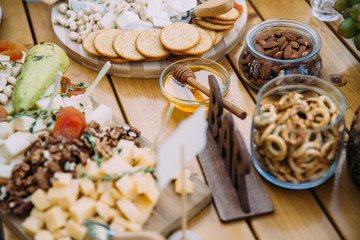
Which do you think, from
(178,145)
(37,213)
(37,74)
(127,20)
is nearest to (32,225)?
(37,213)

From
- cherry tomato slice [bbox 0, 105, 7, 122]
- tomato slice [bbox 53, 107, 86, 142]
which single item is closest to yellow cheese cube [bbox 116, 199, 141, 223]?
tomato slice [bbox 53, 107, 86, 142]

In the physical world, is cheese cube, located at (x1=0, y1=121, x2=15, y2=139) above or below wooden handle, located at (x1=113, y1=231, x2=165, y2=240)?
above

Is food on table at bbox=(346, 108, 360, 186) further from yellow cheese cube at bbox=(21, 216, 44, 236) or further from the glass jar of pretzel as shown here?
yellow cheese cube at bbox=(21, 216, 44, 236)

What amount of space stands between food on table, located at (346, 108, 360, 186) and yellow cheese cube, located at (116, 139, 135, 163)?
1.82 feet

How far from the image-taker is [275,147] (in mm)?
925

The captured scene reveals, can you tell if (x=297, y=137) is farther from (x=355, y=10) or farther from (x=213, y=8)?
(x=213, y=8)

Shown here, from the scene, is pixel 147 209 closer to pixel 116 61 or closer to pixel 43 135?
pixel 43 135

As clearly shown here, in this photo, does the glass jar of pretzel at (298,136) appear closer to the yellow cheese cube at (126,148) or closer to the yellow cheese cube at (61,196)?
the yellow cheese cube at (126,148)

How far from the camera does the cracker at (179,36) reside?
1324 millimetres

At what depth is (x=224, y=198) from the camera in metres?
1.00

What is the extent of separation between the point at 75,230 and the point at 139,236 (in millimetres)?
154

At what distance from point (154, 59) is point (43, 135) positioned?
0.48 meters

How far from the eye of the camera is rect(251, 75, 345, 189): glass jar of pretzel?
893 mm

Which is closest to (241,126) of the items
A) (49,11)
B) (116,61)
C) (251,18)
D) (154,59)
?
(154,59)
